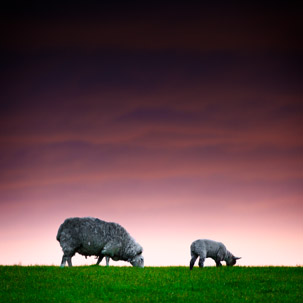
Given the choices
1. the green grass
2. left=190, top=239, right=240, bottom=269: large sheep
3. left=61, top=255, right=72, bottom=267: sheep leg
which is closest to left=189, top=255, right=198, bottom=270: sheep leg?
left=190, top=239, right=240, bottom=269: large sheep

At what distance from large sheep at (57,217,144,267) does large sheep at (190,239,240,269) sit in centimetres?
440

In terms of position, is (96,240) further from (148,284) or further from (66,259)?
(148,284)

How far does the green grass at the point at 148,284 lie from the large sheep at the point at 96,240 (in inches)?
78.1

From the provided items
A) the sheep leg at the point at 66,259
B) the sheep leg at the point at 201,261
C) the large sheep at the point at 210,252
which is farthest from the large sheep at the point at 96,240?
the sheep leg at the point at 201,261

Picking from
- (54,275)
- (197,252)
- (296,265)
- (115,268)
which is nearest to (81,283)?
(54,275)

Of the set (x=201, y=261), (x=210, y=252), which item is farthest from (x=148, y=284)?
(x=210, y=252)

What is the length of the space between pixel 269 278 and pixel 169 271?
5.91m

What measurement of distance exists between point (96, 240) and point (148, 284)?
26.9 ft

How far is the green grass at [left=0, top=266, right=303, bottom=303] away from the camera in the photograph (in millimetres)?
18750

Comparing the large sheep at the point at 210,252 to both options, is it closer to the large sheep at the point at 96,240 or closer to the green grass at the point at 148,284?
the green grass at the point at 148,284

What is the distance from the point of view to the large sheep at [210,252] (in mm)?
28703

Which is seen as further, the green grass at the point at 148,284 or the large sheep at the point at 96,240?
the large sheep at the point at 96,240

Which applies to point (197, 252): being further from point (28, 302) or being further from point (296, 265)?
point (28, 302)

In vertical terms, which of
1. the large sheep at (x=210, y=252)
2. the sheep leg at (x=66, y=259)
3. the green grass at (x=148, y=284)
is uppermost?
the large sheep at (x=210, y=252)
